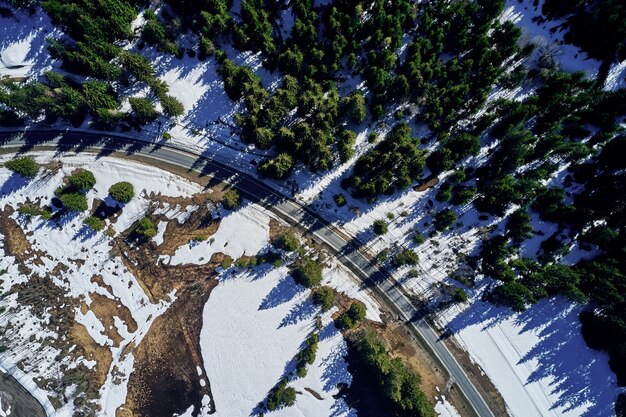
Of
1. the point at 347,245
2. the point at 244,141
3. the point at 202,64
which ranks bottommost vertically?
the point at 347,245

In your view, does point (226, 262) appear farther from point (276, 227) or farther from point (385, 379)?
point (385, 379)

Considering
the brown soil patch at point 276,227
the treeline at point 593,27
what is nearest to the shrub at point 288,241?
the brown soil patch at point 276,227

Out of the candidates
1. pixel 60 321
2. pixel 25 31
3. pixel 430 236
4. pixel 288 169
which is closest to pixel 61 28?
pixel 25 31

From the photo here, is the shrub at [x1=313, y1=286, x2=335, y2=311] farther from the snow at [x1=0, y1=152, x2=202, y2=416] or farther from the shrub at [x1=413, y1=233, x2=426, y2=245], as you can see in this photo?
the snow at [x1=0, y1=152, x2=202, y2=416]

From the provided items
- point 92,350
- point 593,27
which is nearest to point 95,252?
point 92,350

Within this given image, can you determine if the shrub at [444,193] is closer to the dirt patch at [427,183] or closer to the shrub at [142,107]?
the dirt patch at [427,183]

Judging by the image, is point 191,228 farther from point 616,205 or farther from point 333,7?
point 616,205
